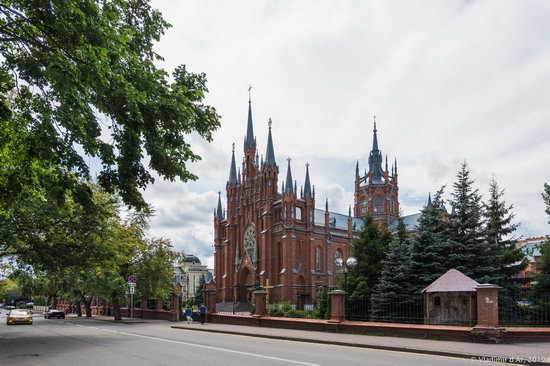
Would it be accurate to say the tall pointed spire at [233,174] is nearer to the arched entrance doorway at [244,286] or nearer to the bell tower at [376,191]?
the arched entrance doorway at [244,286]

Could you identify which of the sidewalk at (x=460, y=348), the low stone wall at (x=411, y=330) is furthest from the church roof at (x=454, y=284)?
the sidewalk at (x=460, y=348)

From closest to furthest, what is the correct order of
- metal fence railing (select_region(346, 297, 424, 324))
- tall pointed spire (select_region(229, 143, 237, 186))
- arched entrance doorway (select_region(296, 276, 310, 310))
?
metal fence railing (select_region(346, 297, 424, 324)), arched entrance doorway (select_region(296, 276, 310, 310)), tall pointed spire (select_region(229, 143, 237, 186))

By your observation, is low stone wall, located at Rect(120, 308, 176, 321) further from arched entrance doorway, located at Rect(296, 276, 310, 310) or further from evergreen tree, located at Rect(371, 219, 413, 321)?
arched entrance doorway, located at Rect(296, 276, 310, 310)

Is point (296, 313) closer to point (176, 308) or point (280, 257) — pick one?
point (176, 308)

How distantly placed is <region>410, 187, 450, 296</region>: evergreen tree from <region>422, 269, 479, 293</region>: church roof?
414 cm

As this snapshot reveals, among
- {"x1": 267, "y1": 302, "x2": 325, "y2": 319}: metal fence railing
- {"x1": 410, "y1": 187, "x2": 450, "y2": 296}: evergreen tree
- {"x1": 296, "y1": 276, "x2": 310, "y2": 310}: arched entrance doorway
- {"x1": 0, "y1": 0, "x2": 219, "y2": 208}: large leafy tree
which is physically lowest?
{"x1": 296, "y1": 276, "x2": 310, "y2": 310}: arched entrance doorway

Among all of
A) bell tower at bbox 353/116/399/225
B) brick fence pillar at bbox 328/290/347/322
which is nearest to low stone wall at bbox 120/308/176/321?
brick fence pillar at bbox 328/290/347/322

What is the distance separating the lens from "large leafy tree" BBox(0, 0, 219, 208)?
776cm

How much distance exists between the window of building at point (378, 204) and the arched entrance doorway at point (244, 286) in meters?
27.8

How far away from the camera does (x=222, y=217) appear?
75.7 metres

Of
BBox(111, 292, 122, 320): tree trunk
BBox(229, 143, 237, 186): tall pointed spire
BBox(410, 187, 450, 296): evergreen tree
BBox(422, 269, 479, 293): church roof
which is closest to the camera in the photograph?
BBox(422, 269, 479, 293): church roof

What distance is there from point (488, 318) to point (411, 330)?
2975 mm

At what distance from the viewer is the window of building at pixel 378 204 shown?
82875 millimetres

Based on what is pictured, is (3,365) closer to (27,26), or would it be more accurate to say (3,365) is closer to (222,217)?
(27,26)
